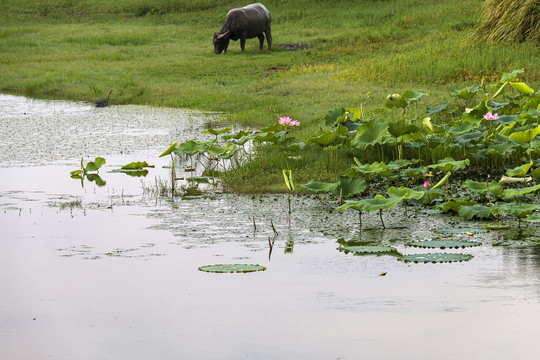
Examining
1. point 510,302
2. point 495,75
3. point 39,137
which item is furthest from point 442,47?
point 510,302

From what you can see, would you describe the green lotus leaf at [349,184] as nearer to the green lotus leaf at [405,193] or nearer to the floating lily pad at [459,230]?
the green lotus leaf at [405,193]

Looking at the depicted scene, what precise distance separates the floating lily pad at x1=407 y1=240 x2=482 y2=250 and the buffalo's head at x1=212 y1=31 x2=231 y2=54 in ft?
54.6

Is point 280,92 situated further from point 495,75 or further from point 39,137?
point 39,137

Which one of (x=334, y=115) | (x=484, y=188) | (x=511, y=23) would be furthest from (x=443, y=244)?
(x=511, y=23)

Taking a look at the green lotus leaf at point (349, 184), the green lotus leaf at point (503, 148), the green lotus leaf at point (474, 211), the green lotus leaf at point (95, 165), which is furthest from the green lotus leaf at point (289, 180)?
the green lotus leaf at point (95, 165)

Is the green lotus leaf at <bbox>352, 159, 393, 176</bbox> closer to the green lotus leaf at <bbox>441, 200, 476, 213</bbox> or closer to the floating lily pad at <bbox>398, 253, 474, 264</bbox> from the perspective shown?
the green lotus leaf at <bbox>441, 200, 476, 213</bbox>

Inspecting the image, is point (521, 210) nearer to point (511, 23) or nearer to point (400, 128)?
point (400, 128)

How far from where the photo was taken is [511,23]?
13273mm

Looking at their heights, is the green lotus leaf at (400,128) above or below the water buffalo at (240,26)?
below

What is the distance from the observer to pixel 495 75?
11.6m

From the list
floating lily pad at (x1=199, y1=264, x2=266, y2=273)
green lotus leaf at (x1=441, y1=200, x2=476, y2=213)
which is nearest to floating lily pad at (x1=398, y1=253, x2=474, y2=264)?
floating lily pad at (x1=199, y1=264, x2=266, y2=273)

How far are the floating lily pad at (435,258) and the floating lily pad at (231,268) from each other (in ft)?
2.75

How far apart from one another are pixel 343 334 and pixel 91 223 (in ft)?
9.45

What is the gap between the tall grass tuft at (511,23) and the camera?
1304 centimetres
